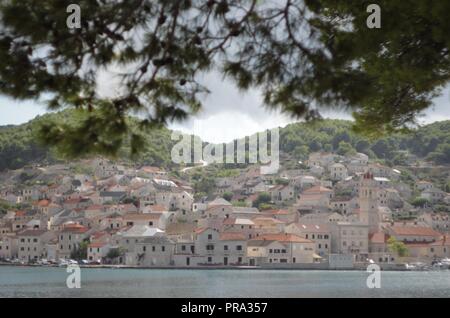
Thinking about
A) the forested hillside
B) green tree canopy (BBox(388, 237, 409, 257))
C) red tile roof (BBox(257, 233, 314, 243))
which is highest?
the forested hillside

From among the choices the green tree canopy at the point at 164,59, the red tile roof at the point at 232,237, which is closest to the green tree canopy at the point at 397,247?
the red tile roof at the point at 232,237

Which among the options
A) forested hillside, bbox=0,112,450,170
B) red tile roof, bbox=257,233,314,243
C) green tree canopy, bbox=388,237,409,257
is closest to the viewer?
red tile roof, bbox=257,233,314,243

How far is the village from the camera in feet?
195

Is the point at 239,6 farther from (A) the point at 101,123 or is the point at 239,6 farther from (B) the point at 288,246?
(B) the point at 288,246

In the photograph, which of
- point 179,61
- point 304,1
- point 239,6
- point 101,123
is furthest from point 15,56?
point 304,1

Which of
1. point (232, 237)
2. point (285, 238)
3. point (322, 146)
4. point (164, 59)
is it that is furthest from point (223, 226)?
point (164, 59)

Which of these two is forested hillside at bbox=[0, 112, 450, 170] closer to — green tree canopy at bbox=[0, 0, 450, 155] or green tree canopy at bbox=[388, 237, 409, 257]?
green tree canopy at bbox=[388, 237, 409, 257]

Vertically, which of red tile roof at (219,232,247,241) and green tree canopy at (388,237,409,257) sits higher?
red tile roof at (219,232,247,241)

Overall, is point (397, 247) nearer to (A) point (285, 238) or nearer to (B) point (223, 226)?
(A) point (285, 238)

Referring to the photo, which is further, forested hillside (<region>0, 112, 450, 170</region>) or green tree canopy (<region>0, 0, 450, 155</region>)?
forested hillside (<region>0, 112, 450, 170</region>)

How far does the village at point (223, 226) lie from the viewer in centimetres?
5941

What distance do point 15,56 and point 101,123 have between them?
728 millimetres

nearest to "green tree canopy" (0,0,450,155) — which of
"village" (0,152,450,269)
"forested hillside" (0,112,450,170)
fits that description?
"village" (0,152,450,269)

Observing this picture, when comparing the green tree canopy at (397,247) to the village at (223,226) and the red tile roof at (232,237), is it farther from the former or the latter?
the red tile roof at (232,237)
